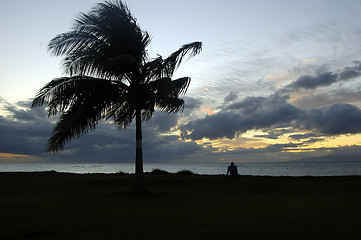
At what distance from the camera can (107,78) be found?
1872cm

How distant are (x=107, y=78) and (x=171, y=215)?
380 inches

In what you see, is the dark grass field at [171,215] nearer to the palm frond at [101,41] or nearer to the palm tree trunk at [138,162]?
the palm tree trunk at [138,162]

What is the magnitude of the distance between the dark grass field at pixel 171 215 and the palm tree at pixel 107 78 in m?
3.15

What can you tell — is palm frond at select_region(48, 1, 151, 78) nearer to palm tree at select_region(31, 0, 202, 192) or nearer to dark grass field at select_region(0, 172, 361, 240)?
palm tree at select_region(31, 0, 202, 192)

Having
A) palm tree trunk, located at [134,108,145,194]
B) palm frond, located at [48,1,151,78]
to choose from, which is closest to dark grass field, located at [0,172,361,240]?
palm tree trunk, located at [134,108,145,194]

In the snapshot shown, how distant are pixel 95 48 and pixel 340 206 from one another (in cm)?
1375

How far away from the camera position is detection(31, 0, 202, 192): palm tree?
58.9 feet

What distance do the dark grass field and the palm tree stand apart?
10.3ft

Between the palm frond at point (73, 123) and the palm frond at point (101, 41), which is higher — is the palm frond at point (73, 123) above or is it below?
below

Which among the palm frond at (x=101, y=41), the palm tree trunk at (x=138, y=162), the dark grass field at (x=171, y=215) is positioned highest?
the palm frond at (x=101, y=41)

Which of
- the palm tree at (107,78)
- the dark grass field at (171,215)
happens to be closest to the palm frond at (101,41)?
the palm tree at (107,78)

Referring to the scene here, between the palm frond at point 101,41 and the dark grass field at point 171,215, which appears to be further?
the palm frond at point 101,41

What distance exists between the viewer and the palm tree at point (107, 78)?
18.0 meters

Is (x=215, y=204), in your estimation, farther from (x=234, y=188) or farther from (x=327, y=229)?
(x=234, y=188)
